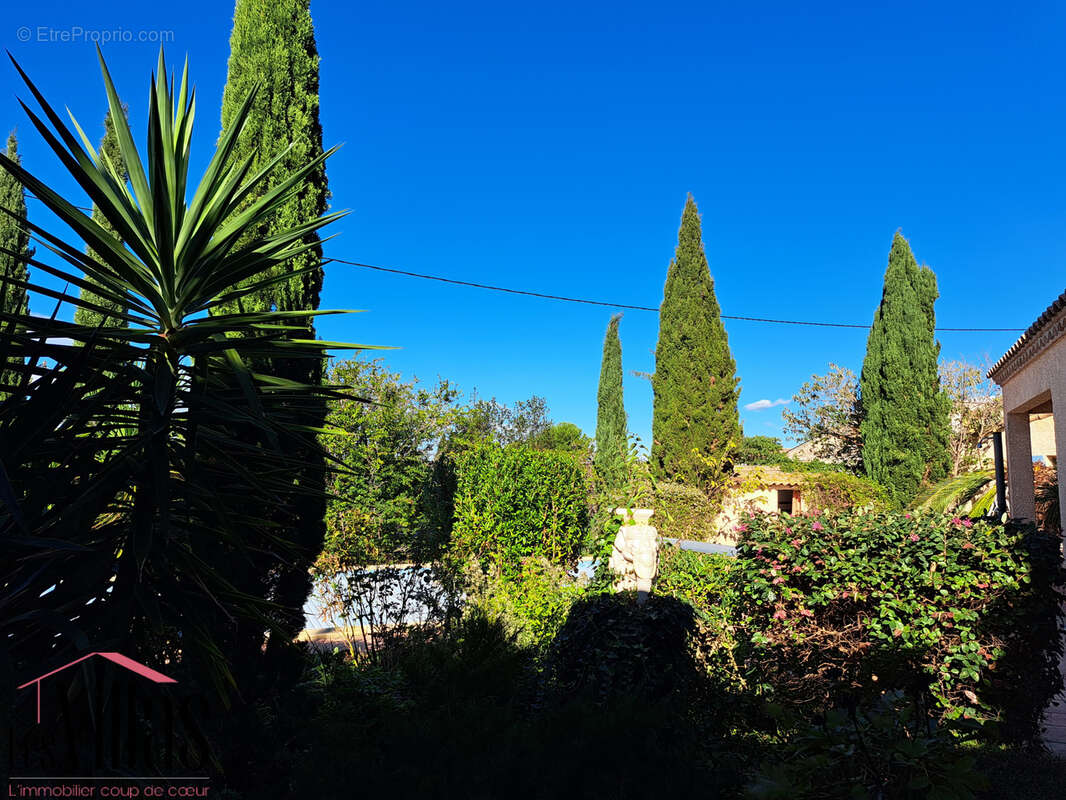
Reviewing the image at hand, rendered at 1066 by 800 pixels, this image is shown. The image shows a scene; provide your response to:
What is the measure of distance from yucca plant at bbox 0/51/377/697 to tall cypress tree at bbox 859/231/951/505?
18148mm

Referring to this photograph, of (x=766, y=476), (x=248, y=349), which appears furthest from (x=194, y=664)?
(x=766, y=476)

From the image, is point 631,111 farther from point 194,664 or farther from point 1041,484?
point 194,664

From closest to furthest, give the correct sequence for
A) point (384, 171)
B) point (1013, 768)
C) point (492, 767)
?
point (492, 767) < point (1013, 768) < point (384, 171)

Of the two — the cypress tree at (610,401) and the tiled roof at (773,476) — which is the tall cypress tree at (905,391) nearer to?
the tiled roof at (773,476)

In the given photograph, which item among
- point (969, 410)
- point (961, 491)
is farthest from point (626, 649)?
point (969, 410)

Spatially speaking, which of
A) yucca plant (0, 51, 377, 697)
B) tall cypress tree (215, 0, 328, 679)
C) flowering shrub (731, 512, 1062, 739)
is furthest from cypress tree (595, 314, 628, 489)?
yucca plant (0, 51, 377, 697)

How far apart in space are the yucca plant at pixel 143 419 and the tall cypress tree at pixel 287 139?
1047mm

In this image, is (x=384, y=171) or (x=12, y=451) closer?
(x=12, y=451)

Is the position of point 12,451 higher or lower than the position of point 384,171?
lower

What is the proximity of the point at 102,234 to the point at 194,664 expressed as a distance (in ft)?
7.16

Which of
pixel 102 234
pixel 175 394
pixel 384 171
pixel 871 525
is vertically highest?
pixel 384 171

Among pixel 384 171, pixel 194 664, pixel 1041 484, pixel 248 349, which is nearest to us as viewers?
pixel 194 664

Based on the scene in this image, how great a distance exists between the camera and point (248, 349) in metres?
3.41

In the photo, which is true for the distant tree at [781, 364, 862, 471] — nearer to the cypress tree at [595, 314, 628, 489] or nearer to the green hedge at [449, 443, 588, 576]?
the cypress tree at [595, 314, 628, 489]
